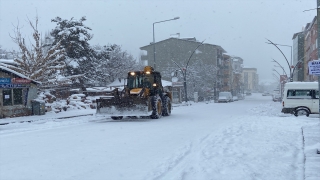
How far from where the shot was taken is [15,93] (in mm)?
23031

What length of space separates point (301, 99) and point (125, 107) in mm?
9523

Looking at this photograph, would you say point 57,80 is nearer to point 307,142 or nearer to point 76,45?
point 76,45

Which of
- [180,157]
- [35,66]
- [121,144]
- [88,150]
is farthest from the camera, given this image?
[35,66]

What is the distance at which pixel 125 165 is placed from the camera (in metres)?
7.62

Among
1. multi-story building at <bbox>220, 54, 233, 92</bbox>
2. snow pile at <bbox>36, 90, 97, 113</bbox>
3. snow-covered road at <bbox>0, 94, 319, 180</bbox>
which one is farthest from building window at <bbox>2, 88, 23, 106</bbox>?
multi-story building at <bbox>220, 54, 233, 92</bbox>

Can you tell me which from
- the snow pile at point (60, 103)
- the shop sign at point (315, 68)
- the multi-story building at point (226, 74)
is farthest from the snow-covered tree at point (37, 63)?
the multi-story building at point (226, 74)

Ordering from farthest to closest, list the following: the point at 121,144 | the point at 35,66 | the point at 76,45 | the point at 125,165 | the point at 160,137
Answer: the point at 76,45 → the point at 35,66 → the point at 160,137 → the point at 121,144 → the point at 125,165

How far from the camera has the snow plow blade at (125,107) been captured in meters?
18.3

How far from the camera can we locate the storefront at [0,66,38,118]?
2197cm

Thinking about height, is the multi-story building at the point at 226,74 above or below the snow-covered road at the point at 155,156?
above

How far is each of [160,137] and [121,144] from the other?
183 cm

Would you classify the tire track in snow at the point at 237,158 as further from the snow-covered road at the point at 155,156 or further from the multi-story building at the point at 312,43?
the multi-story building at the point at 312,43

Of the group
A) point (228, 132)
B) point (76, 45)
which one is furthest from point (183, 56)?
point (228, 132)

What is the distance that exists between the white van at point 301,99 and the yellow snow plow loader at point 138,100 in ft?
22.6
